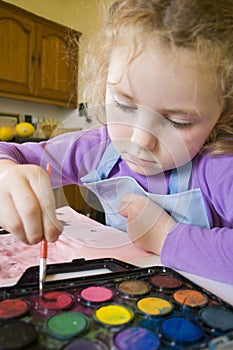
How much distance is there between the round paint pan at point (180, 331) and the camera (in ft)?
0.89

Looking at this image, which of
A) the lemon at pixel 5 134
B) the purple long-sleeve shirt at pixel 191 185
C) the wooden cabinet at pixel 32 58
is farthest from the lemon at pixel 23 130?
the purple long-sleeve shirt at pixel 191 185

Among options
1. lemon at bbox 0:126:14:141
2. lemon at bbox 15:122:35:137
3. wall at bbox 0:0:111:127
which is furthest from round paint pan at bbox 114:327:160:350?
wall at bbox 0:0:111:127

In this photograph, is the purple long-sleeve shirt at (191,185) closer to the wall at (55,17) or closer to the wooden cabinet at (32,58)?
the wooden cabinet at (32,58)

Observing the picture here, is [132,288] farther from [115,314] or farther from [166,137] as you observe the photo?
[166,137]

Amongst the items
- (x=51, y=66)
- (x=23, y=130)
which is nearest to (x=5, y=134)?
(x=23, y=130)

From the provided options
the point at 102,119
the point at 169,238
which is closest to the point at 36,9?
the point at 102,119

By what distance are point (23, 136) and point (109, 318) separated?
2183 mm

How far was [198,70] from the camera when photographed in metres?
0.46

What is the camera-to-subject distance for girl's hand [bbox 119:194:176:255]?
1.73 feet

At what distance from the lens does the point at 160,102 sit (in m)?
0.46

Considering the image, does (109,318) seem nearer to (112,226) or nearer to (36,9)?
(112,226)

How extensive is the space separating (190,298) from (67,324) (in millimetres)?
128

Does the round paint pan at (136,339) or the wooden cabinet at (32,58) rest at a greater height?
the wooden cabinet at (32,58)

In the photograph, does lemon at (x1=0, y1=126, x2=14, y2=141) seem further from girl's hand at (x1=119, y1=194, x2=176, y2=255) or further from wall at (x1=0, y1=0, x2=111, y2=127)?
girl's hand at (x1=119, y1=194, x2=176, y2=255)
